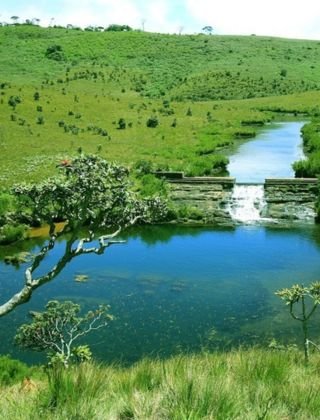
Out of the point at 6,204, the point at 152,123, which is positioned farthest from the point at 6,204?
the point at 152,123

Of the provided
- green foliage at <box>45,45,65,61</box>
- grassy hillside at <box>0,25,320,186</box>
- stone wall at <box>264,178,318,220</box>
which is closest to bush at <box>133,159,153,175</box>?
grassy hillside at <box>0,25,320,186</box>

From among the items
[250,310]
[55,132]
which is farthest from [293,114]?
[250,310]

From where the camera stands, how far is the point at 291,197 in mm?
41219

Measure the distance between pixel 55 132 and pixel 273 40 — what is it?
11777 cm

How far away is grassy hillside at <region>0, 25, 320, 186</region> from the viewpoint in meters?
55.4

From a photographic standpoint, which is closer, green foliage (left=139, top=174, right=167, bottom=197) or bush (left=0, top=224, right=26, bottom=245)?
bush (left=0, top=224, right=26, bottom=245)

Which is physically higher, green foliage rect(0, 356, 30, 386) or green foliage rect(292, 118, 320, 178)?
green foliage rect(292, 118, 320, 178)

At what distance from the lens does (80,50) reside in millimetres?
134500

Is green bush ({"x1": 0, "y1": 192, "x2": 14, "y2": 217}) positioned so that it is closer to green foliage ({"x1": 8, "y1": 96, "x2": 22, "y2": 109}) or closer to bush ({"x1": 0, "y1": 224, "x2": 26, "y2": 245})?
bush ({"x1": 0, "y1": 224, "x2": 26, "y2": 245})

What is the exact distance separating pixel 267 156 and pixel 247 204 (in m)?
18.7

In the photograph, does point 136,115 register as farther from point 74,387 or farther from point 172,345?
point 74,387

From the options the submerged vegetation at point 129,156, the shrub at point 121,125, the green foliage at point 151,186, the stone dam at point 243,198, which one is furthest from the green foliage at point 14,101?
the green foliage at point 151,186

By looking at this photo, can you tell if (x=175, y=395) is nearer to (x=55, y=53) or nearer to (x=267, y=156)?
(x=267, y=156)

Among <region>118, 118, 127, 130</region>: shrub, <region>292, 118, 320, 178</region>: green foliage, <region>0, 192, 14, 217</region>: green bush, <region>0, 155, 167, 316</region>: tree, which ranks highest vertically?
<region>118, 118, 127, 130</region>: shrub
